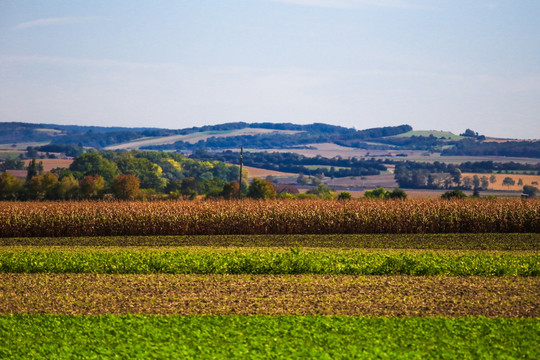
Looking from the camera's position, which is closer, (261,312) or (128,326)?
(128,326)

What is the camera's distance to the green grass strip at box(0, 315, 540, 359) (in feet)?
36.1

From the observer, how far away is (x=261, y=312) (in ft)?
45.4

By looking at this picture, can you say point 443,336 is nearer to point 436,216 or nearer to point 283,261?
point 283,261

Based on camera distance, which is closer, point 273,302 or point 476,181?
point 273,302

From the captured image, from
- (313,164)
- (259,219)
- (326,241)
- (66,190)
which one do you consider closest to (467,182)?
(313,164)

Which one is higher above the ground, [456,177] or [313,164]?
[313,164]

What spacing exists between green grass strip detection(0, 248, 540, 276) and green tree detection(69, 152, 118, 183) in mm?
83607

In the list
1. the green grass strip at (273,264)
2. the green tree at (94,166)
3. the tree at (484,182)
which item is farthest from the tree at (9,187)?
the tree at (484,182)

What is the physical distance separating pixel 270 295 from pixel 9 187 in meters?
52.4

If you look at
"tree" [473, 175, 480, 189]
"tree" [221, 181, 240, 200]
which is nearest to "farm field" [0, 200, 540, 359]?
"tree" [221, 181, 240, 200]

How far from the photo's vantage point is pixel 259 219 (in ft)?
107

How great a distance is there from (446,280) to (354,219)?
15115mm

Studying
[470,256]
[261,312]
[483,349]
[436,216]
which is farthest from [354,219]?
[483,349]

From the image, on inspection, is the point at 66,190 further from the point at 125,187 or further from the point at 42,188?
the point at 125,187
